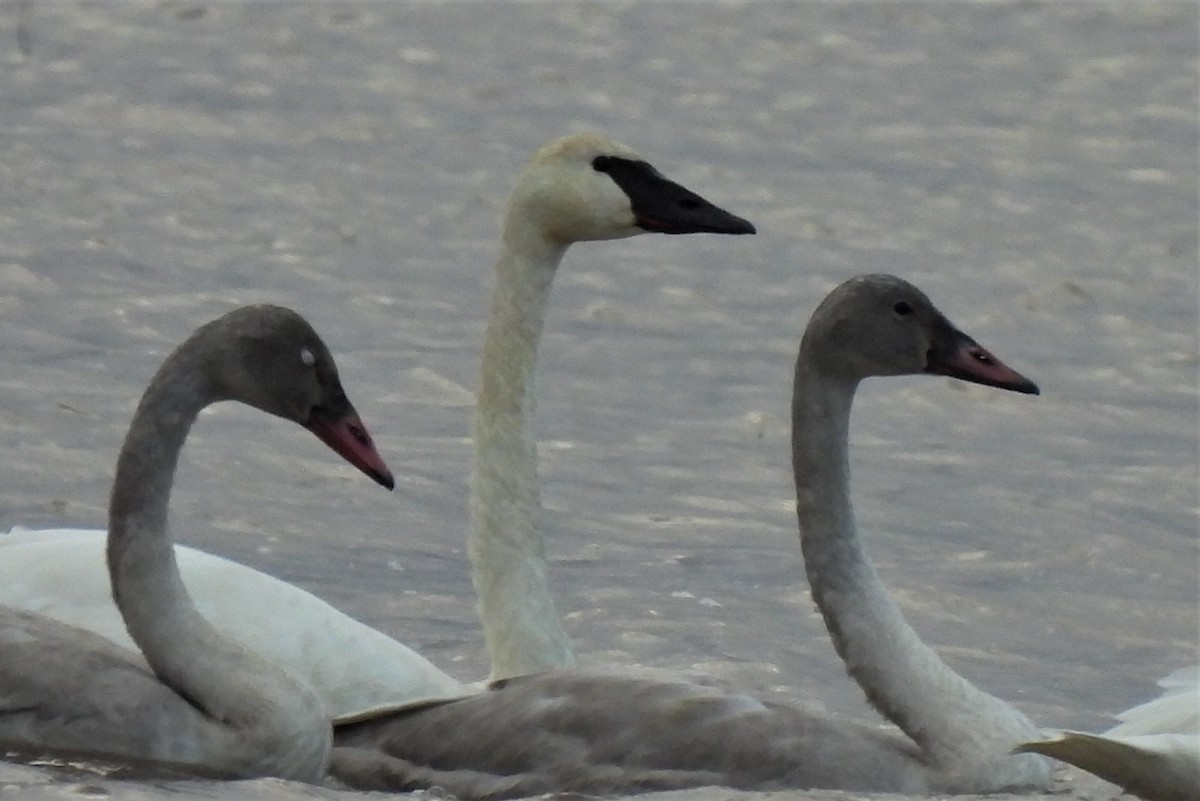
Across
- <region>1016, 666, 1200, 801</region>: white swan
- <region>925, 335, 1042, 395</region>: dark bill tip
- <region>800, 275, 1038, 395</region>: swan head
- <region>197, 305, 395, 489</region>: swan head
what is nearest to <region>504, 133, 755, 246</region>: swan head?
<region>800, 275, 1038, 395</region>: swan head

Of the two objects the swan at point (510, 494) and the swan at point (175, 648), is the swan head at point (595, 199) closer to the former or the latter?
the swan at point (510, 494)

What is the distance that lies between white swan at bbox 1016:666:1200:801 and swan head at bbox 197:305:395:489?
1576 millimetres

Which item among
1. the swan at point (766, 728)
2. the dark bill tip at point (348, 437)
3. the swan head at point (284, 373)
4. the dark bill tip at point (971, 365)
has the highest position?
the dark bill tip at point (971, 365)

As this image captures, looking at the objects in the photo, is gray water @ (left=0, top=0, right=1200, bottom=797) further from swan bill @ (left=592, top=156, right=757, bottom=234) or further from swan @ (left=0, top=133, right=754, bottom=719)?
swan bill @ (left=592, top=156, right=757, bottom=234)

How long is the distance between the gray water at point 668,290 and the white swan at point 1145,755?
4.49 feet

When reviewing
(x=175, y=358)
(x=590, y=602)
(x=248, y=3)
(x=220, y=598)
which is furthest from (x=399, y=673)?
(x=248, y=3)

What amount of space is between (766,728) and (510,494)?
1411mm

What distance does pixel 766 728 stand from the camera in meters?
6.82

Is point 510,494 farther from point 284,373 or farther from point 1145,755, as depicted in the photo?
point 1145,755

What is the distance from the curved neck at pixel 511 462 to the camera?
25.8ft

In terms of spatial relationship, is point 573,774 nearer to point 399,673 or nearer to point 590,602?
point 399,673

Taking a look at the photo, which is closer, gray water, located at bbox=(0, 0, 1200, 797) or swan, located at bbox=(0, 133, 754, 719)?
swan, located at bbox=(0, 133, 754, 719)

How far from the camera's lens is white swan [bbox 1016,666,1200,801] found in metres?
6.56

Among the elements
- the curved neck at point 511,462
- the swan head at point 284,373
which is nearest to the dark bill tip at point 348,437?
the swan head at point 284,373
